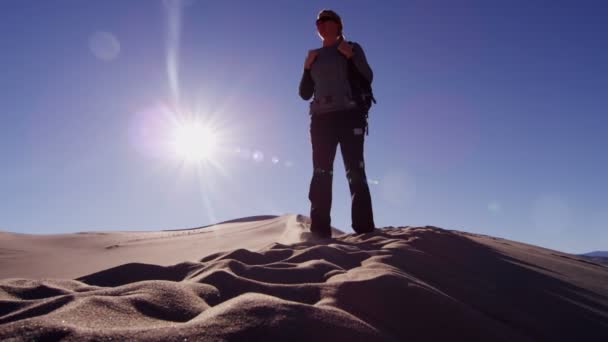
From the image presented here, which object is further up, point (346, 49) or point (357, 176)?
point (346, 49)

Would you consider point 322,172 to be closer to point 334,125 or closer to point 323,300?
point 334,125

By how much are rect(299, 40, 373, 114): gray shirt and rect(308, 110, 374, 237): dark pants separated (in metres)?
0.09

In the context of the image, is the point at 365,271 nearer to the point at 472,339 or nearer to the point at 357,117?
the point at 472,339

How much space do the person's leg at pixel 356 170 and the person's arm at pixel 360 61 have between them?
14.9 inches

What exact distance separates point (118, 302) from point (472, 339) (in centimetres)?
94

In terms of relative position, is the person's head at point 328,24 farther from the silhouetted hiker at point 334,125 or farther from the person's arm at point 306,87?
the person's arm at point 306,87

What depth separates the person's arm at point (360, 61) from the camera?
12.4 feet

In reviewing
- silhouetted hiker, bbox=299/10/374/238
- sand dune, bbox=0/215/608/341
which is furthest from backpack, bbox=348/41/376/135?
sand dune, bbox=0/215/608/341

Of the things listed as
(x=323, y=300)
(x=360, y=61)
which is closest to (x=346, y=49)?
(x=360, y=61)

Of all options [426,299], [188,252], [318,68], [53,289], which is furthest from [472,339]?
[318,68]

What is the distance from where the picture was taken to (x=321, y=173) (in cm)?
383

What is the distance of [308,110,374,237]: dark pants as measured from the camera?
3.71 meters

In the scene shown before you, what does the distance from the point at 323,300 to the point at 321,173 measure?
8.63 feet

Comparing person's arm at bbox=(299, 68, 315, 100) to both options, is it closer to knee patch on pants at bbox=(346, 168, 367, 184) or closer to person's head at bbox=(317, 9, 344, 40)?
person's head at bbox=(317, 9, 344, 40)
